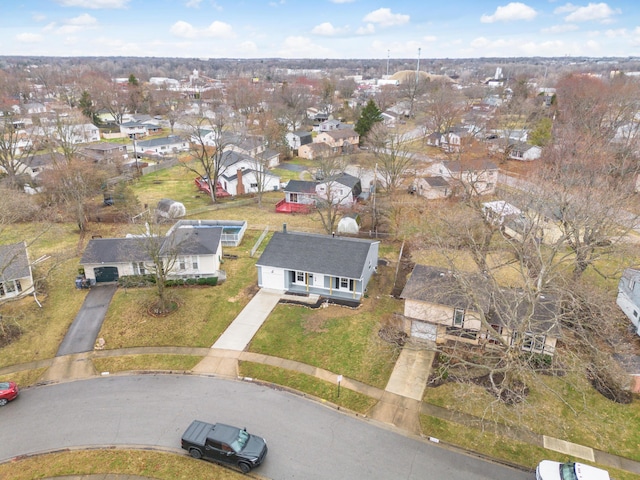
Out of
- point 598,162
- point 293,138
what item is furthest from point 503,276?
point 293,138

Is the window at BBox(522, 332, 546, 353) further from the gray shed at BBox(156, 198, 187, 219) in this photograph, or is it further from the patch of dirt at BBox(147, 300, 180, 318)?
the gray shed at BBox(156, 198, 187, 219)

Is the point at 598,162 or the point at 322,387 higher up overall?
the point at 598,162

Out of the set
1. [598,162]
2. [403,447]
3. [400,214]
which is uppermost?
[598,162]

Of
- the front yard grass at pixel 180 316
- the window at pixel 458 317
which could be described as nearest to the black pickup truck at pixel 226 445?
the front yard grass at pixel 180 316

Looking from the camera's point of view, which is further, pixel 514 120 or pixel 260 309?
pixel 514 120

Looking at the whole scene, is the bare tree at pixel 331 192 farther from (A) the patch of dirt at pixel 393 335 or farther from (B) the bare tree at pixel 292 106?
(B) the bare tree at pixel 292 106

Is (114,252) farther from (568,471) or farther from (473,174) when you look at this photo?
(473,174)

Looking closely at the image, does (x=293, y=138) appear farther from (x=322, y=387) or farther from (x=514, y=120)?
(x=322, y=387)
